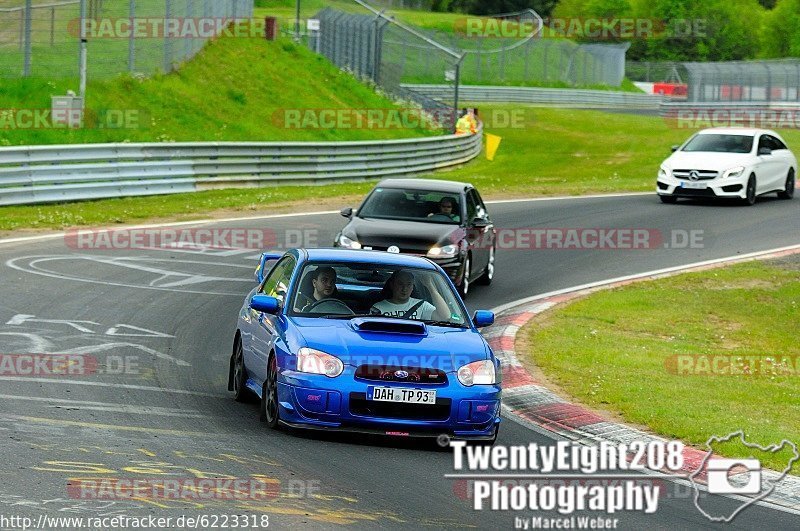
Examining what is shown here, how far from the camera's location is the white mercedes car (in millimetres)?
29234

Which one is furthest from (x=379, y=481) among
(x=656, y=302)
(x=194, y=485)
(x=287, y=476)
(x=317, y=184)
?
(x=317, y=184)

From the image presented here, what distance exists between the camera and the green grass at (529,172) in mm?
24781

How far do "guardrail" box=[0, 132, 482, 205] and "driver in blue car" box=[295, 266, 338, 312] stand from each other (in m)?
14.5

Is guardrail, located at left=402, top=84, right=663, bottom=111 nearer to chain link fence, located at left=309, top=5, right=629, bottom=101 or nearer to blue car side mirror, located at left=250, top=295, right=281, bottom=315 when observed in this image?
chain link fence, located at left=309, top=5, right=629, bottom=101

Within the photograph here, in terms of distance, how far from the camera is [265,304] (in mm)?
10453

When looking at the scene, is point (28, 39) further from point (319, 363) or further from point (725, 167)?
point (319, 363)

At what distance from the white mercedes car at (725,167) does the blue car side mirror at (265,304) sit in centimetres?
2018

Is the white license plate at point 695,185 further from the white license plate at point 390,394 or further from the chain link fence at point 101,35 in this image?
the white license plate at point 390,394

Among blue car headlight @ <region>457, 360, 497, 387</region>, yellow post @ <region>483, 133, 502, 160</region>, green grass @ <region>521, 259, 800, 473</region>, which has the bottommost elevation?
yellow post @ <region>483, 133, 502, 160</region>

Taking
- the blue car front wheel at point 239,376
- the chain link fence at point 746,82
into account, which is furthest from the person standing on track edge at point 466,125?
the blue car front wheel at point 239,376

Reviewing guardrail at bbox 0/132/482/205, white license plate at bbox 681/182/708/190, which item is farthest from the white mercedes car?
guardrail at bbox 0/132/482/205

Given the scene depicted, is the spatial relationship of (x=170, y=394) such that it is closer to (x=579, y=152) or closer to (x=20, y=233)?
(x=20, y=233)

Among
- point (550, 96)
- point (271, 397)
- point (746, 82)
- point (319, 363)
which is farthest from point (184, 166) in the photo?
point (550, 96)

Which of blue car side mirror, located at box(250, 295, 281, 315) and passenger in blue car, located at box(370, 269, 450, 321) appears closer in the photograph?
blue car side mirror, located at box(250, 295, 281, 315)
